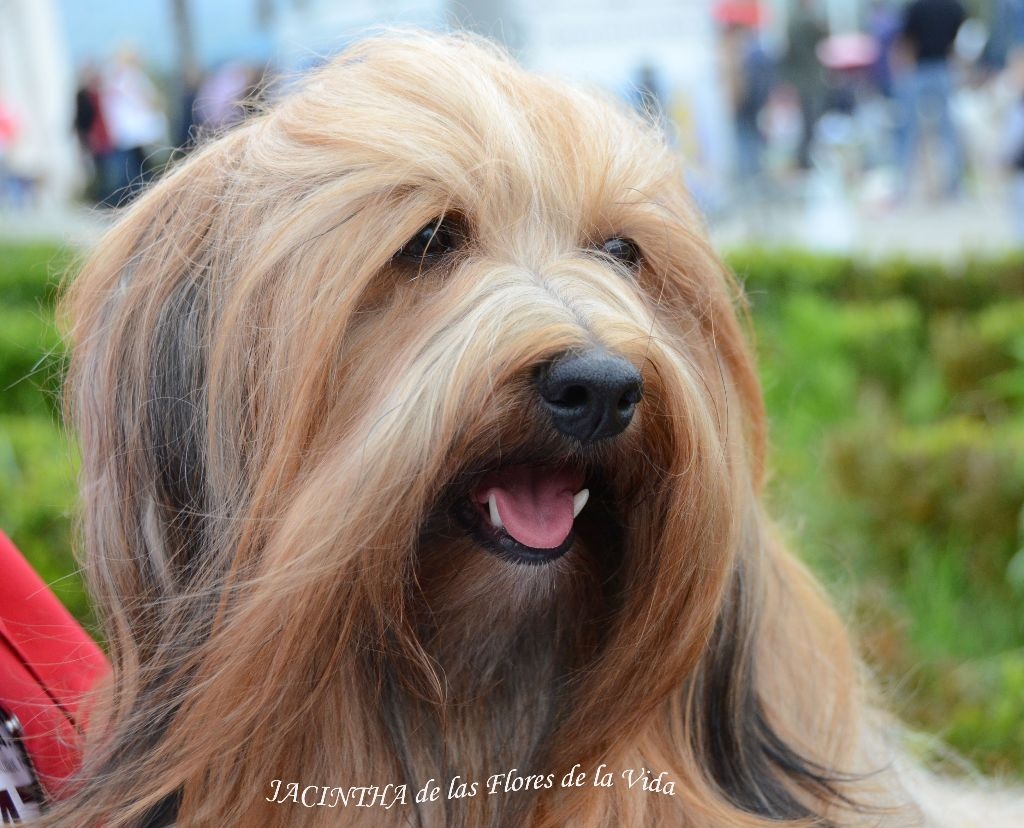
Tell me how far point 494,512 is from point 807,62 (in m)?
13.7

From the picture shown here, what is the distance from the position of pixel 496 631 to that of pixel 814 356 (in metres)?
3.90

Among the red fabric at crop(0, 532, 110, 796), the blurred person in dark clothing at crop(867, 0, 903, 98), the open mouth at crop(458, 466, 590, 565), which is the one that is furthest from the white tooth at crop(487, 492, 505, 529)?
the blurred person in dark clothing at crop(867, 0, 903, 98)

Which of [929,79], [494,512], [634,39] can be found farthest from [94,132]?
[494,512]

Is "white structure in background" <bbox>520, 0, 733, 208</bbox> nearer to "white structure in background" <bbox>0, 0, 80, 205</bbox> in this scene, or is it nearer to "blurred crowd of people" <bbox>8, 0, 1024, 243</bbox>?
"blurred crowd of people" <bbox>8, 0, 1024, 243</bbox>

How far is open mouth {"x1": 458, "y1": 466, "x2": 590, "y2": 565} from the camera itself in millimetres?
1872

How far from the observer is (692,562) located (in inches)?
75.2

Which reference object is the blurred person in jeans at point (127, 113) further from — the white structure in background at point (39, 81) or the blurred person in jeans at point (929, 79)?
the blurred person in jeans at point (929, 79)

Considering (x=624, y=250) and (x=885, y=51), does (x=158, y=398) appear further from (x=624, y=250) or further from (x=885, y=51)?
(x=885, y=51)

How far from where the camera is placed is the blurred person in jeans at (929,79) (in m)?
11.8

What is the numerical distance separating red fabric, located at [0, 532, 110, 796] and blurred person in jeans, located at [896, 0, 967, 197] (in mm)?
11283

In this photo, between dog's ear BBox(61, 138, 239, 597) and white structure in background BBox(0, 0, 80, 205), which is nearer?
dog's ear BBox(61, 138, 239, 597)

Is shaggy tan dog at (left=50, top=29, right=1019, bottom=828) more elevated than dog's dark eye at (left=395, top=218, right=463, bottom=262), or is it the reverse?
dog's dark eye at (left=395, top=218, right=463, bottom=262)

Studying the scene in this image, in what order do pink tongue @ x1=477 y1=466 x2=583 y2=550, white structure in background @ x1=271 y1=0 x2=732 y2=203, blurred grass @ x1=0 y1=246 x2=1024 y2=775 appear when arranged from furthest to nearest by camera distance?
white structure in background @ x1=271 y1=0 x2=732 y2=203 → blurred grass @ x1=0 y1=246 x2=1024 y2=775 → pink tongue @ x1=477 y1=466 x2=583 y2=550

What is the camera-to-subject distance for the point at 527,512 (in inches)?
74.6
